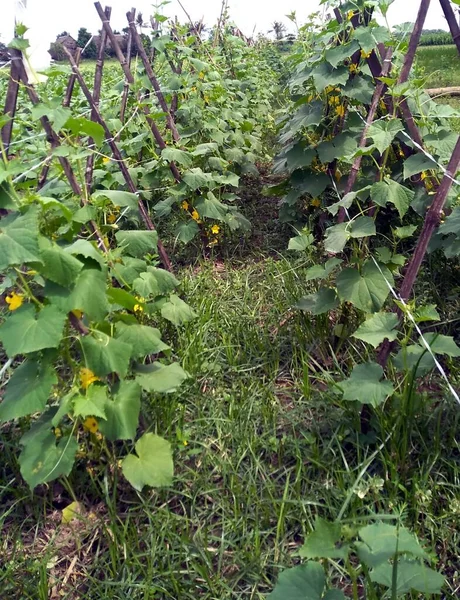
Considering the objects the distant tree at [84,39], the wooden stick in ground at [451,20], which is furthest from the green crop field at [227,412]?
the distant tree at [84,39]

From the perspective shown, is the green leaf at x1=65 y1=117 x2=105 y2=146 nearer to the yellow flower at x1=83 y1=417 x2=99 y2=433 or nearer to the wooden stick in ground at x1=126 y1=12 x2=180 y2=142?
the yellow flower at x1=83 y1=417 x2=99 y2=433

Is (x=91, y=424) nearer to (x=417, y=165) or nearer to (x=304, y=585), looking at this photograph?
(x=304, y=585)

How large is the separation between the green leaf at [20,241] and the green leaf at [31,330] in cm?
13

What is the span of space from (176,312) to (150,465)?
785 mm

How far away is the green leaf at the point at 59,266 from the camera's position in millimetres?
1352

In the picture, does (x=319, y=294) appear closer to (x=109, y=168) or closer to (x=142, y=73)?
(x=109, y=168)

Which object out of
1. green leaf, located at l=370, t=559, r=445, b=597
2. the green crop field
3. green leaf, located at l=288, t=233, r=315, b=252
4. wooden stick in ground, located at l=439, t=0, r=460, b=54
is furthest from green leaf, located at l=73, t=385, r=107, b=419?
wooden stick in ground, located at l=439, t=0, r=460, b=54

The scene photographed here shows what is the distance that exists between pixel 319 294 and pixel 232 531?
96 cm

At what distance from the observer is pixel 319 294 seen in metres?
2.13

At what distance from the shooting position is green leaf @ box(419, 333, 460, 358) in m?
1.59

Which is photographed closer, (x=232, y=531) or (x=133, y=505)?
(x=232, y=531)

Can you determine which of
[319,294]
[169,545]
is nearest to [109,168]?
[319,294]

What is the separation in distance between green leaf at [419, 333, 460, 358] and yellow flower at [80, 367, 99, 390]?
3.19 feet

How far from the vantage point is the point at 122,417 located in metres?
1.49
